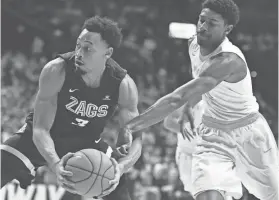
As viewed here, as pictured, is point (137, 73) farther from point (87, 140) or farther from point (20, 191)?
point (87, 140)

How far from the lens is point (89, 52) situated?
4.29m

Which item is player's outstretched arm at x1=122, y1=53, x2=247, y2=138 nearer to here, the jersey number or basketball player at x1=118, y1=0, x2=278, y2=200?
basketball player at x1=118, y1=0, x2=278, y2=200

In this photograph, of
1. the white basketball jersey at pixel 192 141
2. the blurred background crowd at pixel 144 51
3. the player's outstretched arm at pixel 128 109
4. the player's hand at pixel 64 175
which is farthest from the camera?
the blurred background crowd at pixel 144 51

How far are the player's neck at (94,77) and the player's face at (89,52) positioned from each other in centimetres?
4

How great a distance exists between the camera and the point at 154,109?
4070mm

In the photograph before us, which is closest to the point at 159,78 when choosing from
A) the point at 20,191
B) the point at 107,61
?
the point at 20,191

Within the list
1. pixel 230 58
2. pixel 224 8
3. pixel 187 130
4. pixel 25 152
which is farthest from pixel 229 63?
pixel 25 152

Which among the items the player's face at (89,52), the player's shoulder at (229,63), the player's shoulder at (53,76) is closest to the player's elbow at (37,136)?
the player's shoulder at (53,76)

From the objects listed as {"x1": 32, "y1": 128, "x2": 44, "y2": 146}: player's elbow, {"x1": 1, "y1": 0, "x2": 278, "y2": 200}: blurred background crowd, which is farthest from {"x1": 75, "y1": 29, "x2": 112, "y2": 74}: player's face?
{"x1": 1, "y1": 0, "x2": 278, "y2": 200}: blurred background crowd

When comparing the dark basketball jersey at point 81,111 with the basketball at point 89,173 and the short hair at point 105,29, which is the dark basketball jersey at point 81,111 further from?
the basketball at point 89,173

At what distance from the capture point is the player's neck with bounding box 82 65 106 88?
4387mm

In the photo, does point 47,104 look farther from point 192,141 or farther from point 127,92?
point 192,141

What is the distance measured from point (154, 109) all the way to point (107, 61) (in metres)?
0.67

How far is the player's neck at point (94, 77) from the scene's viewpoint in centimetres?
439
